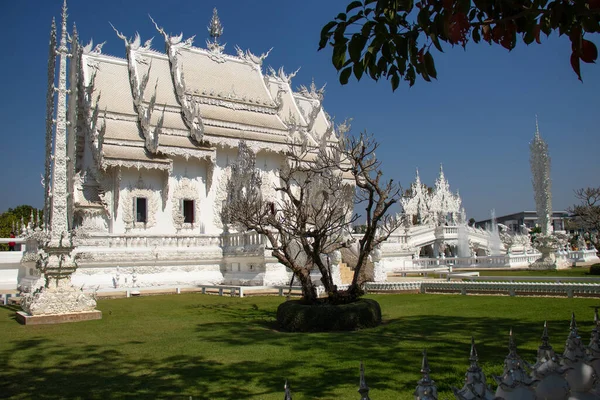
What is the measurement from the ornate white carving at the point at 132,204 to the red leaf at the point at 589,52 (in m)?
22.4

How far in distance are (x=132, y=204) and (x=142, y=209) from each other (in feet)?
2.72

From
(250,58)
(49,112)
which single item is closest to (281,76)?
(250,58)

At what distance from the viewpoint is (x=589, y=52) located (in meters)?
2.75

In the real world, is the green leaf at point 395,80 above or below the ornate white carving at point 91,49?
below

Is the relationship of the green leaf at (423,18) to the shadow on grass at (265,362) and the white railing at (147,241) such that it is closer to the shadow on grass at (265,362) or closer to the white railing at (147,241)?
the shadow on grass at (265,362)

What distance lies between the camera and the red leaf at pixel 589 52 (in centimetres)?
275

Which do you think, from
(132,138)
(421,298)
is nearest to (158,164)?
(132,138)

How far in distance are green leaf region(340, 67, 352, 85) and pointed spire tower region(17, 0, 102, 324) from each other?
8825mm

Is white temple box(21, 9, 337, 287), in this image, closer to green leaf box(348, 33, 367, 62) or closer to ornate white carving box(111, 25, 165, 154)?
ornate white carving box(111, 25, 165, 154)

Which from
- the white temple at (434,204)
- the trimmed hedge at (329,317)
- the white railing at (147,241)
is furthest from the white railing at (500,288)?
the white temple at (434,204)

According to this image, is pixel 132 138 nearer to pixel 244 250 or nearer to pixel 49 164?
pixel 244 250

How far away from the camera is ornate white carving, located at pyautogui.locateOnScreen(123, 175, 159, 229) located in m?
23.3

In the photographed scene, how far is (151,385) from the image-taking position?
5.30 meters

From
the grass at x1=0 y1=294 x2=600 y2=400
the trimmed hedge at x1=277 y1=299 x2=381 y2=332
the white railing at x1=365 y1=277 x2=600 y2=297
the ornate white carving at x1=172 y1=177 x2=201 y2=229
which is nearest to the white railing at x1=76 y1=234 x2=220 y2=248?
the ornate white carving at x1=172 y1=177 x2=201 y2=229
